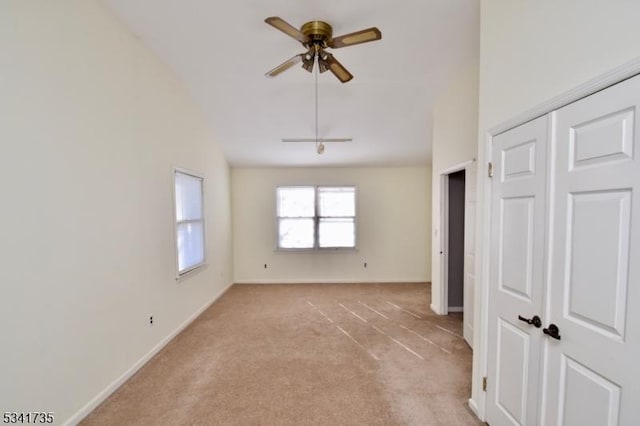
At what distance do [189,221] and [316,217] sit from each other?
2599mm

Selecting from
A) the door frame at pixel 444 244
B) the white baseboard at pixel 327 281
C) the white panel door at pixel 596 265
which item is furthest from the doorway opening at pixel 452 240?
the white panel door at pixel 596 265

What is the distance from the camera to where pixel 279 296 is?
15.9ft

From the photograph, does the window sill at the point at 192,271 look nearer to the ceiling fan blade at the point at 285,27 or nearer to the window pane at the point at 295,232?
the window pane at the point at 295,232

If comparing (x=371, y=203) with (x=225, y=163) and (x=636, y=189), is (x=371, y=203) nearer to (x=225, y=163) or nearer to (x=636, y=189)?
(x=225, y=163)

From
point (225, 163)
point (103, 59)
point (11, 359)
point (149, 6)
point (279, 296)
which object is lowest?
point (279, 296)

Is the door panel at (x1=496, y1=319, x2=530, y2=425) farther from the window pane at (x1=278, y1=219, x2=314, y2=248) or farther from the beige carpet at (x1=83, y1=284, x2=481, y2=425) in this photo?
the window pane at (x1=278, y1=219, x2=314, y2=248)

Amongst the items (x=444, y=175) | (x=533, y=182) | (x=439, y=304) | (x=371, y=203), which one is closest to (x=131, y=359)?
(x=533, y=182)

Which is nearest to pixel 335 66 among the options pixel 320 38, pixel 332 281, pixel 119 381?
pixel 320 38

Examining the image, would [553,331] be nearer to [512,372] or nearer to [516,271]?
[516,271]

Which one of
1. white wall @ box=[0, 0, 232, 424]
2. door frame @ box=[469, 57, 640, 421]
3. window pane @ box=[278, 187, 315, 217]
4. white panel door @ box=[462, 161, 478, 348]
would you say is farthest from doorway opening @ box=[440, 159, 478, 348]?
white wall @ box=[0, 0, 232, 424]

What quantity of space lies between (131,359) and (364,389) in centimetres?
213

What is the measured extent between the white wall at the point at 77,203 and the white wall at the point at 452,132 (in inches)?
134

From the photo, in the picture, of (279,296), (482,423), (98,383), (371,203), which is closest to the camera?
(482,423)

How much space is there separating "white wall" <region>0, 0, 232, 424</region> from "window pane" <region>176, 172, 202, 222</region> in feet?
1.25
